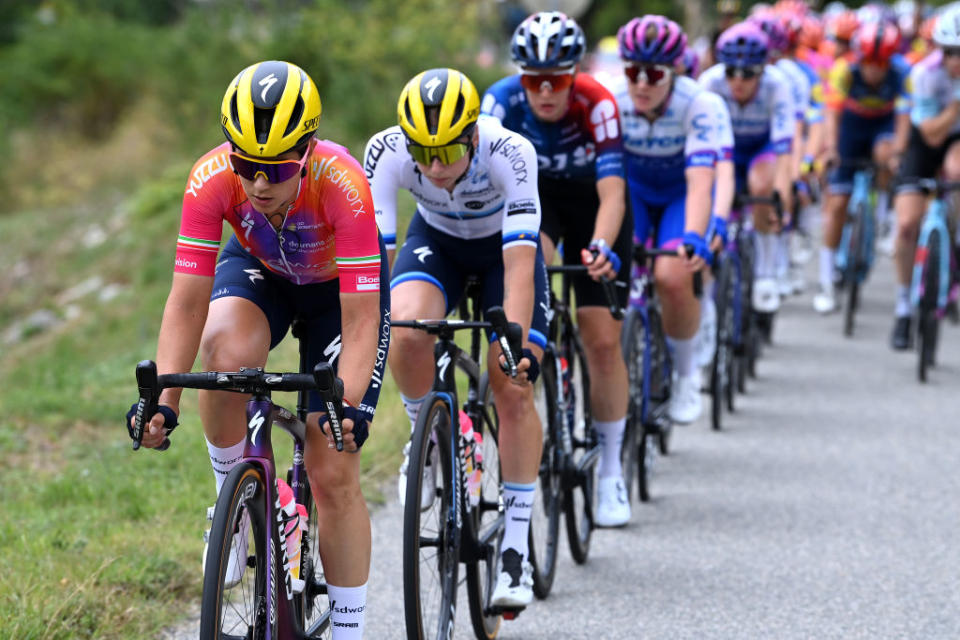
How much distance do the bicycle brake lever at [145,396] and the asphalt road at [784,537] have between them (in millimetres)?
1741

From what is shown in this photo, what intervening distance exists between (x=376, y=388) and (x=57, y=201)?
20.8 m

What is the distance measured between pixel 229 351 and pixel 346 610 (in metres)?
0.87

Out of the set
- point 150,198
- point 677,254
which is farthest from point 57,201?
point 677,254

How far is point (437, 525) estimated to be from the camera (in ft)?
14.2

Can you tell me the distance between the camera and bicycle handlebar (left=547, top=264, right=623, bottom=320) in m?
5.33

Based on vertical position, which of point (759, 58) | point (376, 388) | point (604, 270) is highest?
point (759, 58)

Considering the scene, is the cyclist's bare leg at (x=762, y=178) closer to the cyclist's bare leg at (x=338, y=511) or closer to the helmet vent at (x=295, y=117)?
the cyclist's bare leg at (x=338, y=511)

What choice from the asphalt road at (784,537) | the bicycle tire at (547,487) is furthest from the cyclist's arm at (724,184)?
the bicycle tire at (547,487)

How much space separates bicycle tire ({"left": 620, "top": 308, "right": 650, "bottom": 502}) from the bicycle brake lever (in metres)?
3.25

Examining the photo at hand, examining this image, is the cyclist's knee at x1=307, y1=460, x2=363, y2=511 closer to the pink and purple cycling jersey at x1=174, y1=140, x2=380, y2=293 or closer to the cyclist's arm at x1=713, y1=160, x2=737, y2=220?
the pink and purple cycling jersey at x1=174, y1=140, x2=380, y2=293

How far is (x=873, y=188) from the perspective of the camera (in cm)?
1262

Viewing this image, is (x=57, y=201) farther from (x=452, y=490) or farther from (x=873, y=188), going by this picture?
(x=452, y=490)

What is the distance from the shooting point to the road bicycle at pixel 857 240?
37.3ft

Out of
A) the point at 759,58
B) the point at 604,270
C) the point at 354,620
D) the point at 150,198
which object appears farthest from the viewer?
the point at 150,198
